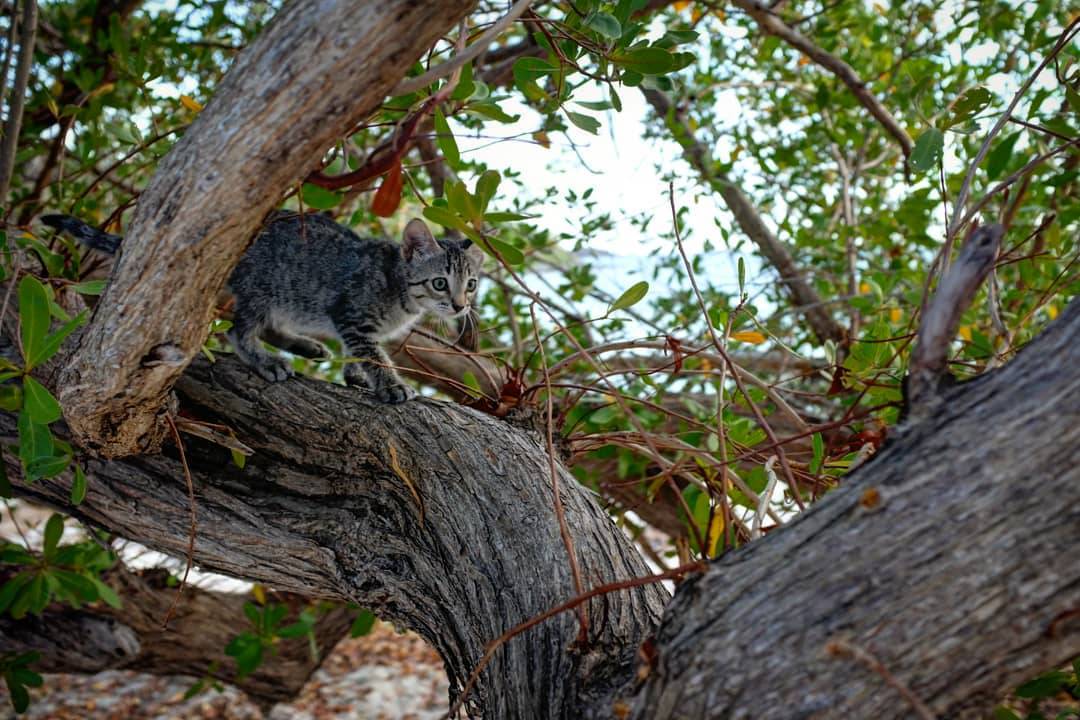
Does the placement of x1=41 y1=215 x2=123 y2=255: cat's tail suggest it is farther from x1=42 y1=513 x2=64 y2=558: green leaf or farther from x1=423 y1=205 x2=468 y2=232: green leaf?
x1=423 y1=205 x2=468 y2=232: green leaf

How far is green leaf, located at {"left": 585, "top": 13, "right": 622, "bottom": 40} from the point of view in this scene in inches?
65.3

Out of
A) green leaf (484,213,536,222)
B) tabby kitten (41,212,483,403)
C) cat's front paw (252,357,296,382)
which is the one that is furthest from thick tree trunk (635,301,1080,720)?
tabby kitten (41,212,483,403)

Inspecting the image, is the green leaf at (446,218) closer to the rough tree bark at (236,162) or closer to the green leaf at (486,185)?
the green leaf at (486,185)

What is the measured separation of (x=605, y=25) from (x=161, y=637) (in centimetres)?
316

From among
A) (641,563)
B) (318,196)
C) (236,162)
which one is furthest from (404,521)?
(236,162)

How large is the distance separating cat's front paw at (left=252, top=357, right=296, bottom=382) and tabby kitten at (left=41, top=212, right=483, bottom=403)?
41cm

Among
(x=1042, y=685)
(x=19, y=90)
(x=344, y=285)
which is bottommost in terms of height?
(x=1042, y=685)

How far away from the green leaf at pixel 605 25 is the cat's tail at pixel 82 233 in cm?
163

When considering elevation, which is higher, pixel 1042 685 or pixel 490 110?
pixel 490 110

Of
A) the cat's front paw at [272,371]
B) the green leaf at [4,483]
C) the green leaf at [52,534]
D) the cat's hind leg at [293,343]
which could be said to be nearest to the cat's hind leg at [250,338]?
the cat's front paw at [272,371]

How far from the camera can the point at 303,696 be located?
5121 mm

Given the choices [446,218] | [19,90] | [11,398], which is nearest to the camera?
[446,218]

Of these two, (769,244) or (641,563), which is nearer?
(641,563)

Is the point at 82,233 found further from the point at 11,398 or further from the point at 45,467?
the point at 45,467
